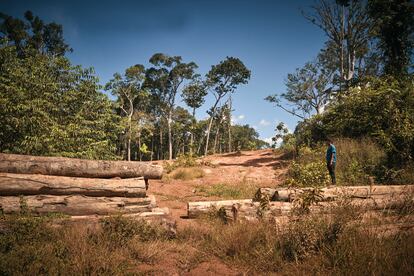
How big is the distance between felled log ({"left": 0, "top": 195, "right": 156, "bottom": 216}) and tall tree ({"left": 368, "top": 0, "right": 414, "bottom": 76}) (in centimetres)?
1639

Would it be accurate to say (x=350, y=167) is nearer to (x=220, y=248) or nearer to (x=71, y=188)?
(x=220, y=248)

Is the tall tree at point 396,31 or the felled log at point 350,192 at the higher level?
the tall tree at point 396,31

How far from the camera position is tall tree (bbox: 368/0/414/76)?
526 inches

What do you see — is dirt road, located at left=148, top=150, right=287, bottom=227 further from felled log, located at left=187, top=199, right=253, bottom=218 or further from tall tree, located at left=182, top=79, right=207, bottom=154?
tall tree, located at left=182, top=79, right=207, bottom=154

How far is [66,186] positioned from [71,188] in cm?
11

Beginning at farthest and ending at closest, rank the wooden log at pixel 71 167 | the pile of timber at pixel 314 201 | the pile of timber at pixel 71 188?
the wooden log at pixel 71 167
the pile of timber at pixel 71 188
the pile of timber at pixel 314 201

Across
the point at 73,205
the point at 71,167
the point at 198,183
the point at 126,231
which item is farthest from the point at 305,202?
the point at 198,183

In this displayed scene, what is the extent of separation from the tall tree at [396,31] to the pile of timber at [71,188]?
639 inches

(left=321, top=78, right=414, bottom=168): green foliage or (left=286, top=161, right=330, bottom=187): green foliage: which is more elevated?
(left=321, top=78, right=414, bottom=168): green foliage

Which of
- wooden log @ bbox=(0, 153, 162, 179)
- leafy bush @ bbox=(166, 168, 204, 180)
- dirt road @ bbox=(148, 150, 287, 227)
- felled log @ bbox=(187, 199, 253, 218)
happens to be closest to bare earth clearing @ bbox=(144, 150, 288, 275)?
dirt road @ bbox=(148, 150, 287, 227)

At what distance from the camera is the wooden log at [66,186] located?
4.46m

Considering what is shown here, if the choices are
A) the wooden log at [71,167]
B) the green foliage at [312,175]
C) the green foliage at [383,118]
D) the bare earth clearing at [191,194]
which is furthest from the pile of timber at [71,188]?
the green foliage at [383,118]

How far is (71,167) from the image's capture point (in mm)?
5145

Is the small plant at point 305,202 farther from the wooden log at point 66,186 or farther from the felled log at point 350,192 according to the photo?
the wooden log at point 66,186
